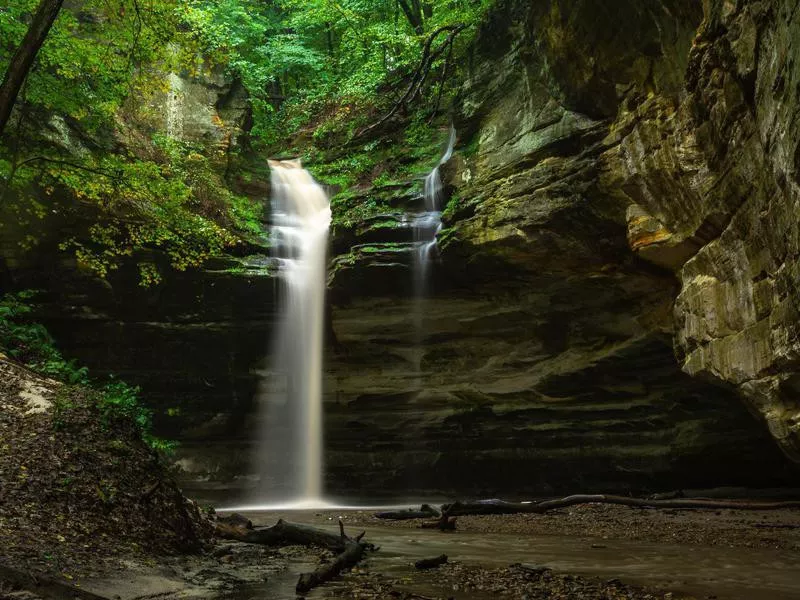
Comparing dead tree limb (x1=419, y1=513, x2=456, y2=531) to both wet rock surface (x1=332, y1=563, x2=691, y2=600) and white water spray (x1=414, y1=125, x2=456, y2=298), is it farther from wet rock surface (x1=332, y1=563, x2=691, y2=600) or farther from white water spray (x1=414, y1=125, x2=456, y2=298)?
white water spray (x1=414, y1=125, x2=456, y2=298)

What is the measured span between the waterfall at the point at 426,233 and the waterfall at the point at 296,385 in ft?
8.54

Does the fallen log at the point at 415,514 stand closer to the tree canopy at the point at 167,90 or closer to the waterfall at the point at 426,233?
the waterfall at the point at 426,233

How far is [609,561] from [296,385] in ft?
36.8

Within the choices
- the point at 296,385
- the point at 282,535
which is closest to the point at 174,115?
the point at 296,385

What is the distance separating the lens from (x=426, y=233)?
15.6 meters

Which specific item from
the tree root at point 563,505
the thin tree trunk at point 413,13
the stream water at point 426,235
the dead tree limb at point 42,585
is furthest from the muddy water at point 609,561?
the thin tree trunk at point 413,13

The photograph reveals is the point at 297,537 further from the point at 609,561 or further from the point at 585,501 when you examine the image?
the point at 585,501

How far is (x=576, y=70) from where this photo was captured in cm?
1247

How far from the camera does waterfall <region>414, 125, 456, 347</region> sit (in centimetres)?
1530

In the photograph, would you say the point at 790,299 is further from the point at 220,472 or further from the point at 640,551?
the point at 220,472

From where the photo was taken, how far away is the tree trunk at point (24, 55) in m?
7.48

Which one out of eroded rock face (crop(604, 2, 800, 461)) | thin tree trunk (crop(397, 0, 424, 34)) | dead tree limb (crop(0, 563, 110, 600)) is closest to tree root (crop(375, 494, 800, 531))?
eroded rock face (crop(604, 2, 800, 461))

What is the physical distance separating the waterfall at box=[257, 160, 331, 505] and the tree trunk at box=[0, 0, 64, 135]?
9071mm

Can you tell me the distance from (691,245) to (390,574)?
24.5 ft
